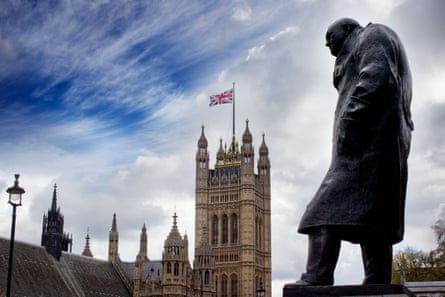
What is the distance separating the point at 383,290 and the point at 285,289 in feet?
3.86

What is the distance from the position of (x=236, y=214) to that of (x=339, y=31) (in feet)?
344

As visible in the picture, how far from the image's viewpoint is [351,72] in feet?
30.7

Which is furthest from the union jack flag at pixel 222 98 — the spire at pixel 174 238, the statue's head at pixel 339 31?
the statue's head at pixel 339 31

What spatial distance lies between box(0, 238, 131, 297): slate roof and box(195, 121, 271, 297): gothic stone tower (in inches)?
1295

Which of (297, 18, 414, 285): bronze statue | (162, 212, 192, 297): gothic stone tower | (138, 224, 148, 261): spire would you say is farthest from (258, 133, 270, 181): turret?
(297, 18, 414, 285): bronze statue

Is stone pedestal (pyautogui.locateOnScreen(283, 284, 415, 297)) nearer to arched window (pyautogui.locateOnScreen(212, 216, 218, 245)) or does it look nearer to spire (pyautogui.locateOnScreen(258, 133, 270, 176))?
arched window (pyautogui.locateOnScreen(212, 216, 218, 245))

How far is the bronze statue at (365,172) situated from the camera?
28.5 ft

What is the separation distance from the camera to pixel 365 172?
8.77 meters

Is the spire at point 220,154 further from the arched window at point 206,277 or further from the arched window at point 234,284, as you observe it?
the arched window at point 206,277

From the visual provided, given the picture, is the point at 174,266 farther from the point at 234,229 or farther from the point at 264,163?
the point at 264,163

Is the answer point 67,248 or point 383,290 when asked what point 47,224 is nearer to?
point 67,248

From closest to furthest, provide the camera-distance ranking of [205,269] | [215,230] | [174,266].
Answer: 1. [174,266]
2. [205,269]
3. [215,230]

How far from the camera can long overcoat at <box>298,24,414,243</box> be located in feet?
28.5

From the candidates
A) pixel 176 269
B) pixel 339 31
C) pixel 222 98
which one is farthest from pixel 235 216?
pixel 339 31
